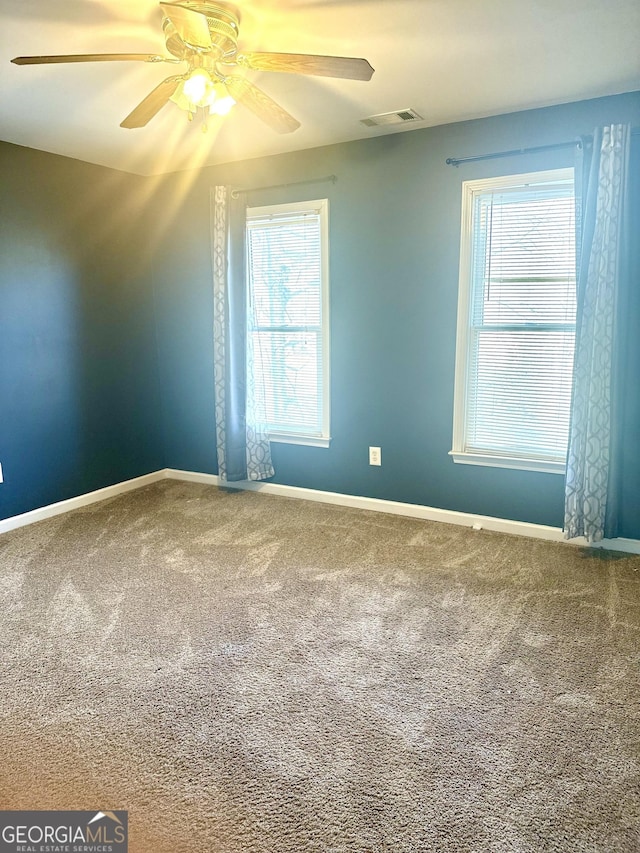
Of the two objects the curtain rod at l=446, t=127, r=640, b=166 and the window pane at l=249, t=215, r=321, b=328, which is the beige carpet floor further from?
the curtain rod at l=446, t=127, r=640, b=166

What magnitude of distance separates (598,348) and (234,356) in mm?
2378

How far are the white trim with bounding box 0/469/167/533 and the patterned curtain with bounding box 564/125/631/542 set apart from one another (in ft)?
10.3

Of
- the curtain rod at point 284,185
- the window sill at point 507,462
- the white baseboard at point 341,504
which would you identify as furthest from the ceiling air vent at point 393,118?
the white baseboard at point 341,504

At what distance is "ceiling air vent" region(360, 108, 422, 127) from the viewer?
10.0ft

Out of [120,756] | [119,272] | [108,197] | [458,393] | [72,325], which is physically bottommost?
[120,756]

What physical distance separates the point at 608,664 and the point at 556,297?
1.91 meters

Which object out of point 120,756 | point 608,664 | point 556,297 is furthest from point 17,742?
point 556,297

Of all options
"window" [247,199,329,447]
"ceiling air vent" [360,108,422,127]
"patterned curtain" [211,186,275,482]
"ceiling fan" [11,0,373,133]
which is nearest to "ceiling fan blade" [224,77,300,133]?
"ceiling fan" [11,0,373,133]

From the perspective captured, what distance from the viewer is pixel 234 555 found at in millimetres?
3223

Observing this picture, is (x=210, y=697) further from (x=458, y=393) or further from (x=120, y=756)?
(x=458, y=393)

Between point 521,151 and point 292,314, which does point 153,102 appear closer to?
point 292,314

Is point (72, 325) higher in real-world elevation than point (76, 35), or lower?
lower

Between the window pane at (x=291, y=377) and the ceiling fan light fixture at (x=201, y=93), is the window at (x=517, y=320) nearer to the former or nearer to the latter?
the window pane at (x=291, y=377)

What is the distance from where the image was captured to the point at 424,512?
12.2ft
